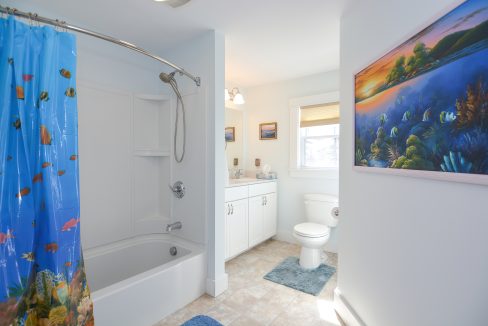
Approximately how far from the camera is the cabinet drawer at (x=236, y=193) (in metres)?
2.55

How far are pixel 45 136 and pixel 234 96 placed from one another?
2347mm

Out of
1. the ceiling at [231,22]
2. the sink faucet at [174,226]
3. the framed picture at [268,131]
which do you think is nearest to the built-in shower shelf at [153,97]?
the ceiling at [231,22]

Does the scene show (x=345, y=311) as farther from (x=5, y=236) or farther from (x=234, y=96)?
(x=234, y=96)

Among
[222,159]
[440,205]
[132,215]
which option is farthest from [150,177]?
[440,205]

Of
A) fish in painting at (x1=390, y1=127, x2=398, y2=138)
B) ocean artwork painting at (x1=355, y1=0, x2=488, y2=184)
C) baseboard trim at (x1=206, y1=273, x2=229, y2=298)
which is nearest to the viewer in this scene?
ocean artwork painting at (x1=355, y1=0, x2=488, y2=184)

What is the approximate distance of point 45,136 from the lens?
3.71 feet

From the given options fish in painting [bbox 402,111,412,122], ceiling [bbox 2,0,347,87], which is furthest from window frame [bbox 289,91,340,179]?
fish in painting [bbox 402,111,412,122]

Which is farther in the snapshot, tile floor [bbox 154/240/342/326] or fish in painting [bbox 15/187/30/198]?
tile floor [bbox 154/240/342/326]

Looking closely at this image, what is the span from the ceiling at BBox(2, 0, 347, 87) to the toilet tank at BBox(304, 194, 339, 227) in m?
1.61

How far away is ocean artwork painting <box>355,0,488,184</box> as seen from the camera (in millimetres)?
816

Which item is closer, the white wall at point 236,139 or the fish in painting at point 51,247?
the fish in painting at point 51,247

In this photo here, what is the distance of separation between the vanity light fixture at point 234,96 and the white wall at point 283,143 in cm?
44

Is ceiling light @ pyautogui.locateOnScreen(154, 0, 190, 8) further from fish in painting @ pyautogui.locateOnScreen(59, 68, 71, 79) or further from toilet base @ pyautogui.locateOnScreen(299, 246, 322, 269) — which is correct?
toilet base @ pyautogui.locateOnScreen(299, 246, 322, 269)

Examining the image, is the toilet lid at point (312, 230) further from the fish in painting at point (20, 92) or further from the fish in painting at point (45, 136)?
the fish in painting at point (20, 92)
